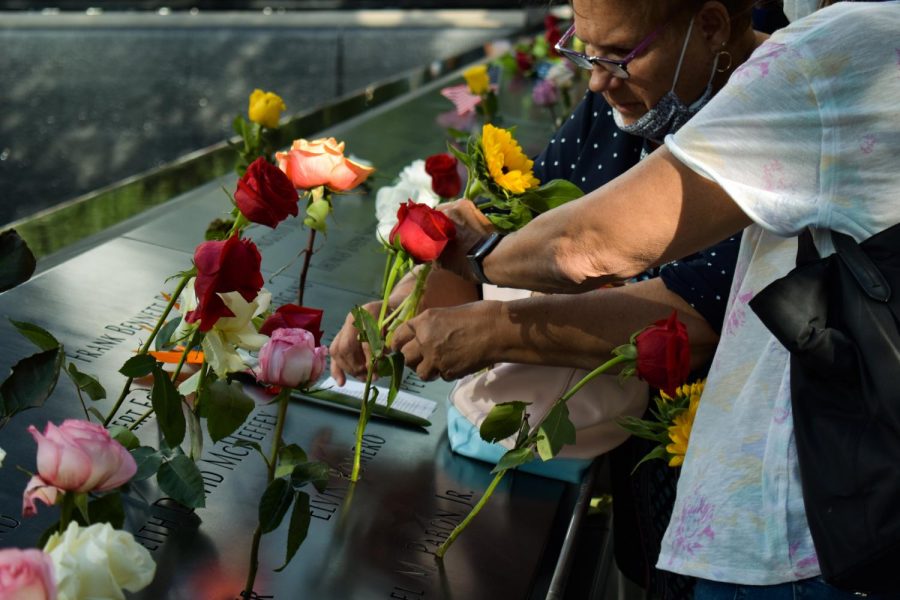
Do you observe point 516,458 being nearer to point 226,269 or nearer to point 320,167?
point 226,269

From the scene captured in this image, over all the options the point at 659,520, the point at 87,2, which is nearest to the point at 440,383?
the point at 659,520

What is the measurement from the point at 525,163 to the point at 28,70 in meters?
5.50

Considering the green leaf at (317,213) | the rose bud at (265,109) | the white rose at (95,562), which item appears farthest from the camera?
the rose bud at (265,109)

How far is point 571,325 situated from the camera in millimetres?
1648

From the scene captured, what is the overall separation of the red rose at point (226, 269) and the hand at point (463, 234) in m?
0.37

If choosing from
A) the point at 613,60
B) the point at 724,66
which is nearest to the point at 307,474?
the point at 613,60

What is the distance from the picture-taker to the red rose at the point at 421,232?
1440mm

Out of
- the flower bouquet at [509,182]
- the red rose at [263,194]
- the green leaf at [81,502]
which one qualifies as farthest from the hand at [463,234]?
the green leaf at [81,502]

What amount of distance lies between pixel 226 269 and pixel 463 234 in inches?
17.1

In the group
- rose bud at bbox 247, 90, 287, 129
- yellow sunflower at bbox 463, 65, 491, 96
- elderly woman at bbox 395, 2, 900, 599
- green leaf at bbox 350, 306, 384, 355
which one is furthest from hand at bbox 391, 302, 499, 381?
yellow sunflower at bbox 463, 65, 491, 96

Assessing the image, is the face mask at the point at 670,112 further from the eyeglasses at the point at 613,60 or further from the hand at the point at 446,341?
the hand at the point at 446,341

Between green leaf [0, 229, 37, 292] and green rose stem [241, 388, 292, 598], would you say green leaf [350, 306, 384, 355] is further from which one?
green leaf [0, 229, 37, 292]

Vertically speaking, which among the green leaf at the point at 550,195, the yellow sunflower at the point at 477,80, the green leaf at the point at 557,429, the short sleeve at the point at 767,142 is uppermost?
the short sleeve at the point at 767,142

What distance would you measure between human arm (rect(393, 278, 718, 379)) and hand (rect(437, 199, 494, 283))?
0.09 metres
